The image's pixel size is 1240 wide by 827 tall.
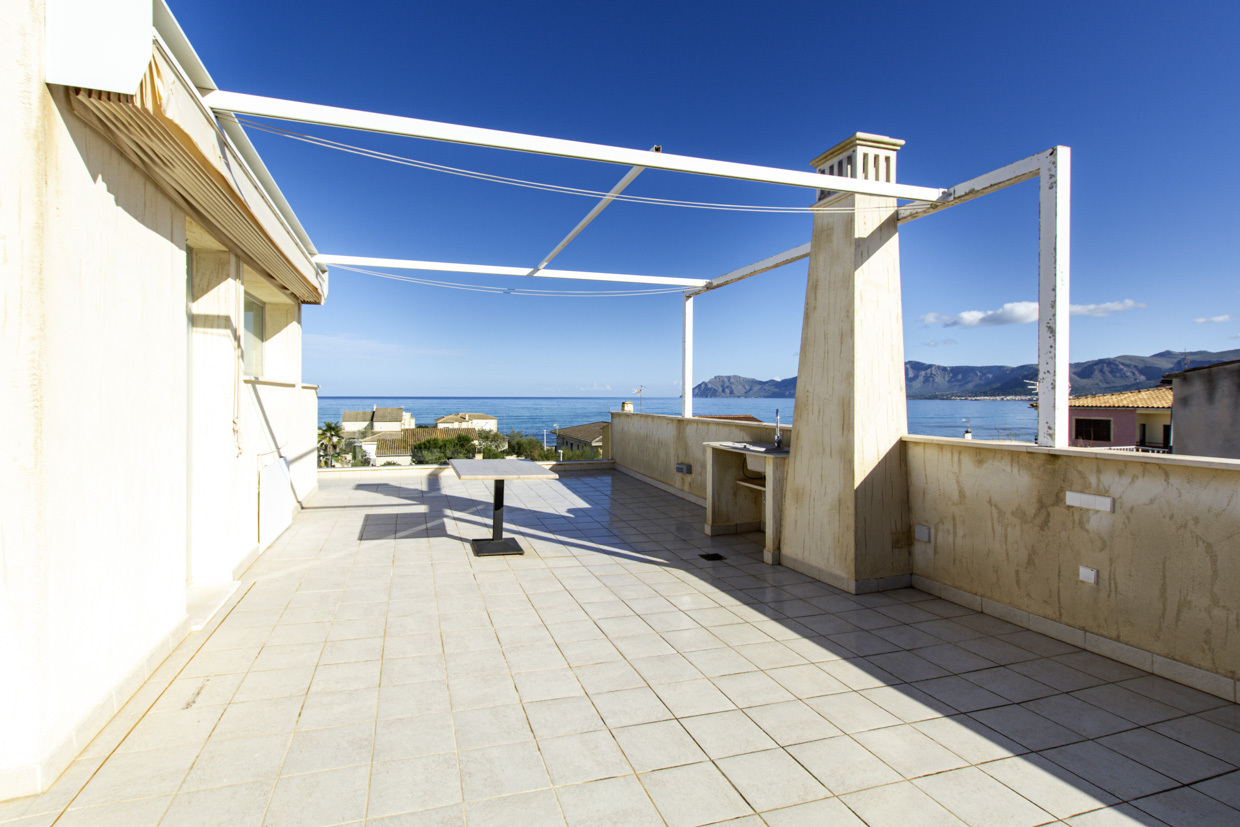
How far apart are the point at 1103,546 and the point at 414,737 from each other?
3774mm

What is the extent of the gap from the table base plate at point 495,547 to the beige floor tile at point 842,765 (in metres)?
3.51

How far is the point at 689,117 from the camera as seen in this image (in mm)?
9875

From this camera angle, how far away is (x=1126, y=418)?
815 inches

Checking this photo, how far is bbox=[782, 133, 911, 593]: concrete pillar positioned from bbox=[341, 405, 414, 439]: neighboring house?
5514 cm

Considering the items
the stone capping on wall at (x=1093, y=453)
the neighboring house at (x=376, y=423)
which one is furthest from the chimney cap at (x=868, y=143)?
the neighboring house at (x=376, y=423)

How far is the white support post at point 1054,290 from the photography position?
328 centimetres

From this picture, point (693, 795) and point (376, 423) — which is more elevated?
point (693, 795)

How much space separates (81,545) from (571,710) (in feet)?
6.87

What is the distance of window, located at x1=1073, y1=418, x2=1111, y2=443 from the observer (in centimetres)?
2172

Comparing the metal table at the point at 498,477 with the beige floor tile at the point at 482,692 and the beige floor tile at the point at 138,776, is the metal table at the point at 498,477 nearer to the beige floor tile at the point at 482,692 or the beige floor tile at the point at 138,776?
the beige floor tile at the point at 482,692

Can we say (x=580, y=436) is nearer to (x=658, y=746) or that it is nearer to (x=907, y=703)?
(x=907, y=703)

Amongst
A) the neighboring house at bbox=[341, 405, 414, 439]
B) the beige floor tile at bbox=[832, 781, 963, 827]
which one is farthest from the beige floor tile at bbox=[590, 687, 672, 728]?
the neighboring house at bbox=[341, 405, 414, 439]

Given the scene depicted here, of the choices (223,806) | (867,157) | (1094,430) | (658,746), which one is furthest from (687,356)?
(1094,430)

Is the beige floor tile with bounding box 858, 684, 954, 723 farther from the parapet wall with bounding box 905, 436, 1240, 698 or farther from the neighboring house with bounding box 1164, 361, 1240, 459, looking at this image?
the neighboring house with bounding box 1164, 361, 1240, 459
